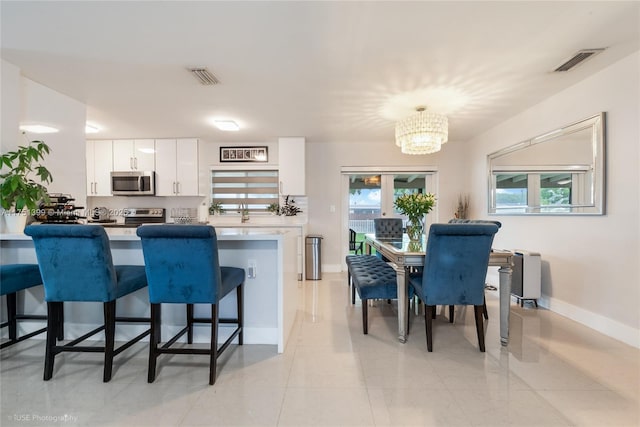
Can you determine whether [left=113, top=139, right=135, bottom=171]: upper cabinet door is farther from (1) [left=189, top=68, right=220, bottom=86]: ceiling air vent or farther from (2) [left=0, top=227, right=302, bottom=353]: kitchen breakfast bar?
(1) [left=189, top=68, right=220, bottom=86]: ceiling air vent

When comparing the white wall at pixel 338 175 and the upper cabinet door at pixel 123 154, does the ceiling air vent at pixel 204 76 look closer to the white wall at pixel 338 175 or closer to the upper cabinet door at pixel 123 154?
the white wall at pixel 338 175

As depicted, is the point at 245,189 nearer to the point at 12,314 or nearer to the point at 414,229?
the point at 414,229

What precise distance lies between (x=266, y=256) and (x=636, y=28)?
10.1 feet

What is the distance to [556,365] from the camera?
6.33 ft

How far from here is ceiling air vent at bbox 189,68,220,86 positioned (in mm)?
2449

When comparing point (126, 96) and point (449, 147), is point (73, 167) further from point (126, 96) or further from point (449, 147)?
point (449, 147)

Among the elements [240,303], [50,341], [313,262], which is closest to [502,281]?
[240,303]

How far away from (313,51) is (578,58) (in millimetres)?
2150

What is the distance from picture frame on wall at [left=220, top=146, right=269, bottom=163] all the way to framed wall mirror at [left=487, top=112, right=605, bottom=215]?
367 centimetres

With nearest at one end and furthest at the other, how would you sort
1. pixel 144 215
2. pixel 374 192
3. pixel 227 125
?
pixel 227 125 → pixel 144 215 → pixel 374 192

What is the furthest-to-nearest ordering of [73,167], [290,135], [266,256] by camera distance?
[290,135], [73,167], [266,256]

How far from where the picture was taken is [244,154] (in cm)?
504

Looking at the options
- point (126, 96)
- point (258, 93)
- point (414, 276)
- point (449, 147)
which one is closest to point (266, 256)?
point (414, 276)

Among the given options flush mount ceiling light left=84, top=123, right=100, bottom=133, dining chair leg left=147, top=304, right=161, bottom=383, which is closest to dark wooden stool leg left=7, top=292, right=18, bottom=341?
dining chair leg left=147, top=304, right=161, bottom=383
